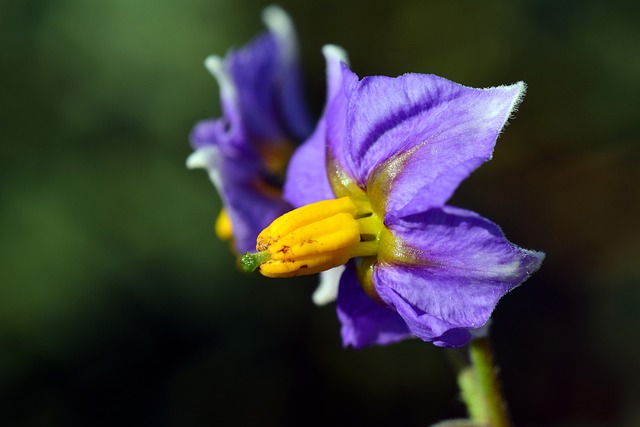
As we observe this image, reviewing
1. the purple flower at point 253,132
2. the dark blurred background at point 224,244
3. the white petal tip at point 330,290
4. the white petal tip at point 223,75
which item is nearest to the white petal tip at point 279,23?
the purple flower at point 253,132

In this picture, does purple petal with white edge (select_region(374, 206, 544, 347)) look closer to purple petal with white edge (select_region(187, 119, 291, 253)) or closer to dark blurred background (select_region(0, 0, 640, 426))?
purple petal with white edge (select_region(187, 119, 291, 253))

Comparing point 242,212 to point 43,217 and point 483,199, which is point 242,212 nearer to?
point 43,217

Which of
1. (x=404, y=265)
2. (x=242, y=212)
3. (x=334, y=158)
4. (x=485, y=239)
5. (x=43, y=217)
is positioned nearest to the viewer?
(x=485, y=239)

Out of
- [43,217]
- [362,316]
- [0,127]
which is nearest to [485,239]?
[362,316]

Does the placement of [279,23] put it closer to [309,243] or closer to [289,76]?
[289,76]

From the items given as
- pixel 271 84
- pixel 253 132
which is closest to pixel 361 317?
pixel 253 132

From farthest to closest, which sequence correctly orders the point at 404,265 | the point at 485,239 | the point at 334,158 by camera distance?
1. the point at 334,158
2. the point at 404,265
3. the point at 485,239

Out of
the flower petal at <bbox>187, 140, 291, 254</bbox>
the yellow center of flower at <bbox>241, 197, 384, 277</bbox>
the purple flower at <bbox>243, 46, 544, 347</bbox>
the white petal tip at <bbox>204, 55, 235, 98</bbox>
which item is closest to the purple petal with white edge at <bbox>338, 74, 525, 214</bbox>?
the purple flower at <bbox>243, 46, 544, 347</bbox>
